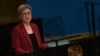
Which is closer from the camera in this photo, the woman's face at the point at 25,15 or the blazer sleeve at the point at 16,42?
the blazer sleeve at the point at 16,42

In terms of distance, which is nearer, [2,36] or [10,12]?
[2,36]

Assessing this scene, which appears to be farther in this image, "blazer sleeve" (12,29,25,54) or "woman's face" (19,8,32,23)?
"woman's face" (19,8,32,23)

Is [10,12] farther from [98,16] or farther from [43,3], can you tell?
[98,16]

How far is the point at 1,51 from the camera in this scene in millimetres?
3791

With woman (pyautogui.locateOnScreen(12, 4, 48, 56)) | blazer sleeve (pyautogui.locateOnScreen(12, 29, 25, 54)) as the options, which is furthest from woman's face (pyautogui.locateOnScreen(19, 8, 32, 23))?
blazer sleeve (pyautogui.locateOnScreen(12, 29, 25, 54))

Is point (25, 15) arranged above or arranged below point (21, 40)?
above

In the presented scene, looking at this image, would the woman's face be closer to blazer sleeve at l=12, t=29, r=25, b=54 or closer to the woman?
the woman

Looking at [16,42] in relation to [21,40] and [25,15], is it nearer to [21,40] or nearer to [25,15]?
[21,40]

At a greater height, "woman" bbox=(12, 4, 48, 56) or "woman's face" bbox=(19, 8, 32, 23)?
"woman's face" bbox=(19, 8, 32, 23)

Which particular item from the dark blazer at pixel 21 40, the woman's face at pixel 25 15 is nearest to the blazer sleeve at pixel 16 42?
the dark blazer at pixel 21 40

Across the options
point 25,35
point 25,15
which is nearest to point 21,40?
point 25,35

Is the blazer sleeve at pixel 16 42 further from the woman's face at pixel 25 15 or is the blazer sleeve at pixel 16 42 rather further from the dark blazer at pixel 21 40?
the woman's face at pixel 25 15

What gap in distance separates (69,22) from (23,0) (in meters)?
1.17

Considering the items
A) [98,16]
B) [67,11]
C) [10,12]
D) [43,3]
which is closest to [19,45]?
[10,12]
